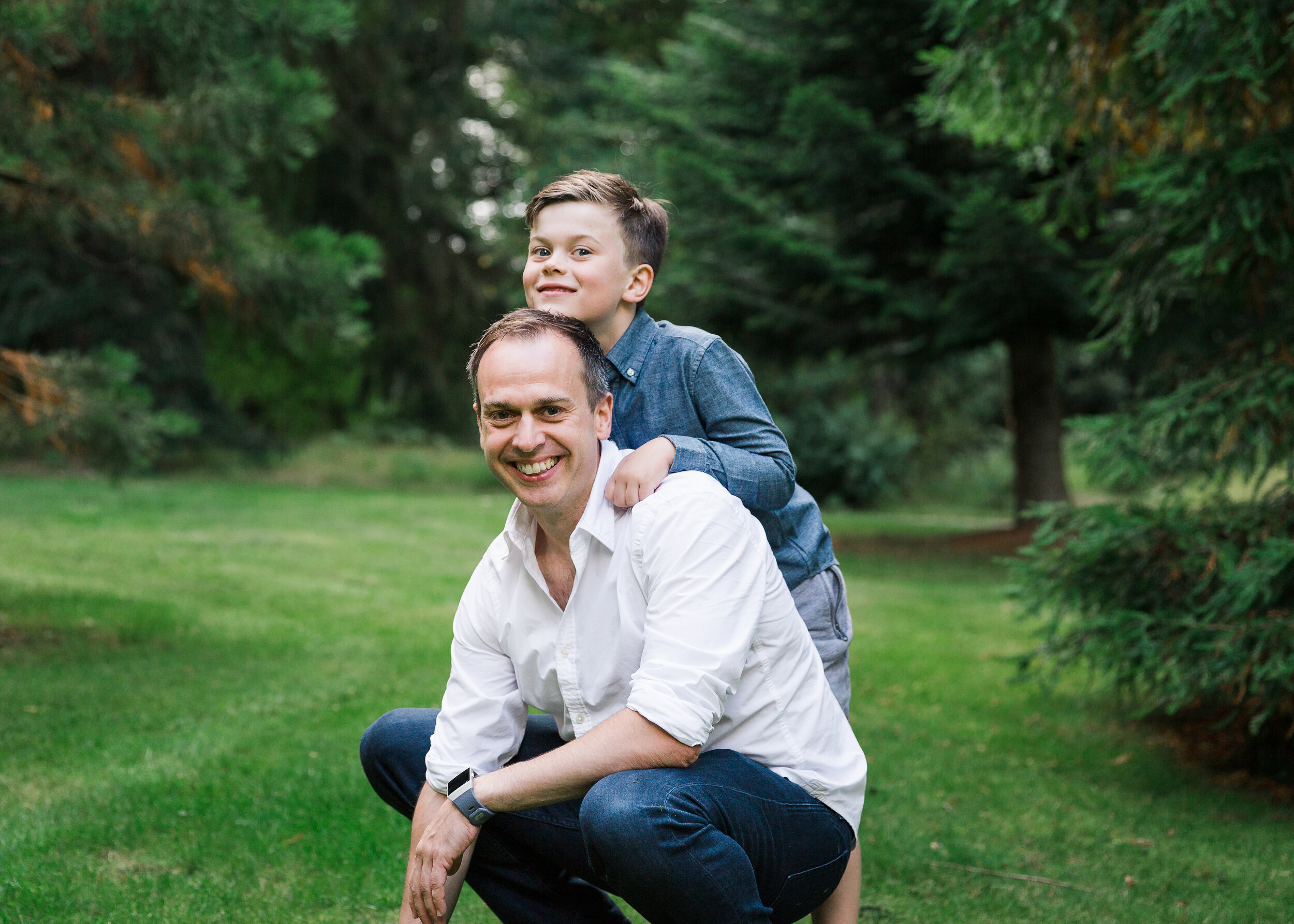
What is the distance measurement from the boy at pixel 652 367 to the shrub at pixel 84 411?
333 centimetres

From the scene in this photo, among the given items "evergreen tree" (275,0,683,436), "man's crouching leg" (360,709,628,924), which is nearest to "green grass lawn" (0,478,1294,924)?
"man's crouching leg" (360,709,628,924)

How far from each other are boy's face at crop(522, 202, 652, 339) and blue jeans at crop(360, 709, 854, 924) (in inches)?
34.9

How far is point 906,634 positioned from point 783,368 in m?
5.54

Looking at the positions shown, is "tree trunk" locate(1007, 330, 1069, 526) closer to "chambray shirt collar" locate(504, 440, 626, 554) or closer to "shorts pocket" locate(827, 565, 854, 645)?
"shorts pocket" locate(827, 565, 854, 645)

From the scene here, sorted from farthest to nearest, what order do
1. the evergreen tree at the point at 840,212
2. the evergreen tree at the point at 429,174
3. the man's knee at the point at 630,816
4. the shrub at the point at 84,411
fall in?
the evergreen tree at the point at 429,174, the evergreen tree at the point at 840,212, the shrub at the point at 84,411, the man's knee at the point at 630,816

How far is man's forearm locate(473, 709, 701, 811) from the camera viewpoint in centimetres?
202

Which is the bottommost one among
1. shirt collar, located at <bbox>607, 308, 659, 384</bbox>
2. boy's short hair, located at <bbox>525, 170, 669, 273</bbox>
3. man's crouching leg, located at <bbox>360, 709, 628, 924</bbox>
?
man's crouching leg, located at <bbox>360, 709, 628, 924</bbox>

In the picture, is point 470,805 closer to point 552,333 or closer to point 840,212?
point 552,333

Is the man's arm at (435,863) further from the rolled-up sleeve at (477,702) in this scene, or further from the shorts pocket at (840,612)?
the shorts pocket at (840,612)

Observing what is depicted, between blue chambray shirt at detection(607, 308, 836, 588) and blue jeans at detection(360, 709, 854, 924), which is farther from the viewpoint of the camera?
blue chambray shirt at detection(607, 308, 836, 588)

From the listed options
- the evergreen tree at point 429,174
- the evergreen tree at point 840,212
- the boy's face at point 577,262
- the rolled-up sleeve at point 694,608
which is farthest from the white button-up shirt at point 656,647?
the evergreen tree at point 429,174

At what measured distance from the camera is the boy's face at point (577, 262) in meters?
2.52

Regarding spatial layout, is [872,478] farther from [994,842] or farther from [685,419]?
[685,419]

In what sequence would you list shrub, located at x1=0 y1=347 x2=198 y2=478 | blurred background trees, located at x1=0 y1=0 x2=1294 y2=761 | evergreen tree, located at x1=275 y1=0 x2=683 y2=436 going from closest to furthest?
1. blurred background trees, located at x1=0 y1=0 x2=1294 y2=761
2. shrub, located at x1=0 y1=347 x2=198 y2=478
3. evergreen tree, located at x1=275 y1=0 x2=683 y2=436
